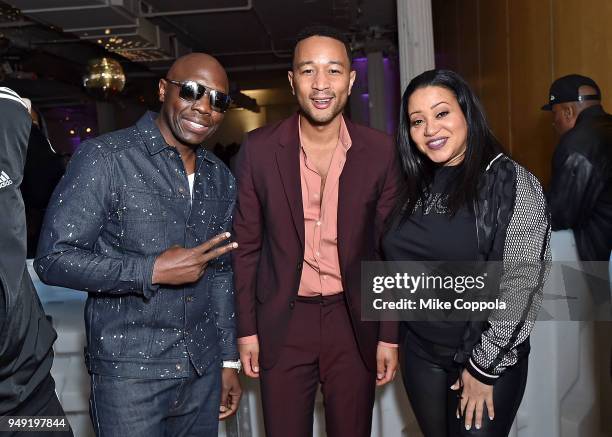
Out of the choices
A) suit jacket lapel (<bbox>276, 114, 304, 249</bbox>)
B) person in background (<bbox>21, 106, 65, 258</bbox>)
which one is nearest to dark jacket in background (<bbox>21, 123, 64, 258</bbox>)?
person in background (<bbox>21, 106, 65, 258</bbox>)

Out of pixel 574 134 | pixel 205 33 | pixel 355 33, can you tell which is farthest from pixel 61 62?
pixel 574 134

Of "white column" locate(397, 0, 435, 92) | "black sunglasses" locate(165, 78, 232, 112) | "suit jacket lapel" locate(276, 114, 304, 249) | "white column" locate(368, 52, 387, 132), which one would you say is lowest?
"suit jacket lapel" locate(276, 114, 304, 249)

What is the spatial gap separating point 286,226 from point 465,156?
643 millimetres

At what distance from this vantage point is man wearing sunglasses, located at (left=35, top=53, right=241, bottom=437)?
1.59m

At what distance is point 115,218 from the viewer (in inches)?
65.5

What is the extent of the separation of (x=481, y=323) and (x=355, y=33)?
1091 centimetres

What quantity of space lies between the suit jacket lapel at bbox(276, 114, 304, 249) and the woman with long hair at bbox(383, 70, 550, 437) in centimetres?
31

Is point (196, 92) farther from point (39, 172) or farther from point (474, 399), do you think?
point (474, 399)

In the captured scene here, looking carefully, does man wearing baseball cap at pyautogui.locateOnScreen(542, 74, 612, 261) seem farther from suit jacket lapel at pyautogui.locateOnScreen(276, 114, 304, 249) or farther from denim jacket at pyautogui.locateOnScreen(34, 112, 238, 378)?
denim jacket at pyautogui.locateOnScreen(34, 112, 238, 378)

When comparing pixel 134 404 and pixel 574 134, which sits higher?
pixel 574 134

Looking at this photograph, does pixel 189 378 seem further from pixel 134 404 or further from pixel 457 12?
pixel 457 12

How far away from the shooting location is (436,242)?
187cm

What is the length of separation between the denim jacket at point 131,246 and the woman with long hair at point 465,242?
2.25 feet

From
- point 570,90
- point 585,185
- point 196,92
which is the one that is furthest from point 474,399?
point 570,90
